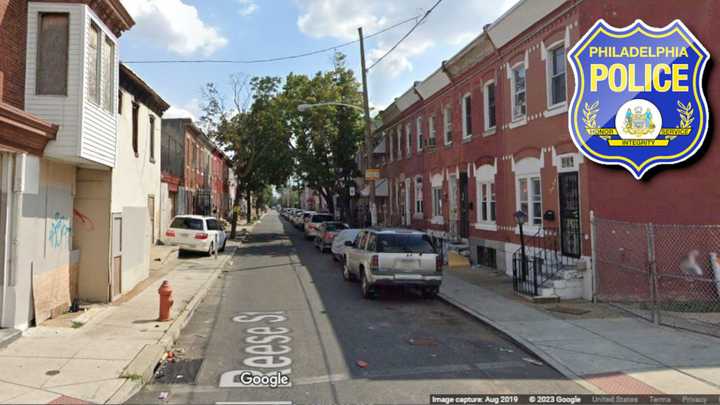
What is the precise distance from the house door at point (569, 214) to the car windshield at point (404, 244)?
11.5ft

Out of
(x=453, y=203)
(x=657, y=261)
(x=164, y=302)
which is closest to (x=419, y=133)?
(x=453, y=203)

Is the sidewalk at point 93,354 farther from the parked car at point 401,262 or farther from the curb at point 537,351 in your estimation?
the curb at point 537,351

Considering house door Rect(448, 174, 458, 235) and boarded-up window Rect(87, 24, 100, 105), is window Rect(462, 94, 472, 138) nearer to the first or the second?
house door Rect(448, 174, 458, 235)

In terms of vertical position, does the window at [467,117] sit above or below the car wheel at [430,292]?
above

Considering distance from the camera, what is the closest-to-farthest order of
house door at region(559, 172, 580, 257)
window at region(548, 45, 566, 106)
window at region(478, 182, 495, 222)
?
house door at region(559, 172, 580, 257), window at region(548, 45, 566, 106), window at region(478, 182, 495, 222)

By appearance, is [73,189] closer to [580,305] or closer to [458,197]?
[580,305]

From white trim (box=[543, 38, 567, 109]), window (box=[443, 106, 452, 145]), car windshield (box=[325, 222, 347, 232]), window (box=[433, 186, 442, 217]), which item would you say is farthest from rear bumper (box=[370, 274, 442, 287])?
car windshield (box=[325, 222, 347, 232])

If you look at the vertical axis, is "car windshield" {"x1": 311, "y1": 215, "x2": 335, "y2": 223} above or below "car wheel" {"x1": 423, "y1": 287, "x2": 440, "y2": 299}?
above

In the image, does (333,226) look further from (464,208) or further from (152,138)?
(152,138)

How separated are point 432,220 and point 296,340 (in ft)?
50.3

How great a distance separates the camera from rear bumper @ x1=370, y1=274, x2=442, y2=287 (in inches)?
459

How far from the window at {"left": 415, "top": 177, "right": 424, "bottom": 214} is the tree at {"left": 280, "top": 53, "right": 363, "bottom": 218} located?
25.6 ft

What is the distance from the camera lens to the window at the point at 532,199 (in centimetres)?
1407

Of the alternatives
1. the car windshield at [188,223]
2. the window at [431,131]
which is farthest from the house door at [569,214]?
the car windshield at [188,223]
